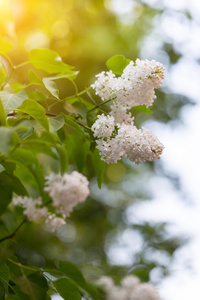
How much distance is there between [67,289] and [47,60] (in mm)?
Answer: 497

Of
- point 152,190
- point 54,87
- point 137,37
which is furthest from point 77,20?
point 54,87

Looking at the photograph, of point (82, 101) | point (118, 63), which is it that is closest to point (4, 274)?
point (82, 101)

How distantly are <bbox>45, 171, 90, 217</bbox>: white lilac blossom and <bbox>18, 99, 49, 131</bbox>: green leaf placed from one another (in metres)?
0.10

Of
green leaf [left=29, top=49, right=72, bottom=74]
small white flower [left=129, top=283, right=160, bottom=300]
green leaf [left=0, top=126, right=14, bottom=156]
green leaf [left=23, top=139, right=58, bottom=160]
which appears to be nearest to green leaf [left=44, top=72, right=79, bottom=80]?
green leaf [left=29, top=49, right=72, bottom=74]

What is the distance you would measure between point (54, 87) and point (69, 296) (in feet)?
1.42

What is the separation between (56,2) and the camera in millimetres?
3576

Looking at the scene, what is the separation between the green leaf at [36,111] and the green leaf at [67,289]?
33 centimetres

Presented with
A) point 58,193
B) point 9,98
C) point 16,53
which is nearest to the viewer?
point 58,193

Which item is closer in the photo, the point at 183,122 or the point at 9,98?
the point at 9,98

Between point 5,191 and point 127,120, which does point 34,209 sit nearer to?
point 5,191

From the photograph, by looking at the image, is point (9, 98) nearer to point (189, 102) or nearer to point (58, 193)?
point (58, 193)

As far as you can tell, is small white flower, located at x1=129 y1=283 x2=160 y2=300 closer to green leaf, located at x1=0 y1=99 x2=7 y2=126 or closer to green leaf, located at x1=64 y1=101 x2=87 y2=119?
green leaf, located at x1=64 y1=101 x2=87 y2=119

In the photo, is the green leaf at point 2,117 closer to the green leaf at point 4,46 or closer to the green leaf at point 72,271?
the green leaf at point 4,46

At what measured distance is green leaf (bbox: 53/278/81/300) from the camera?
0.76 metres
